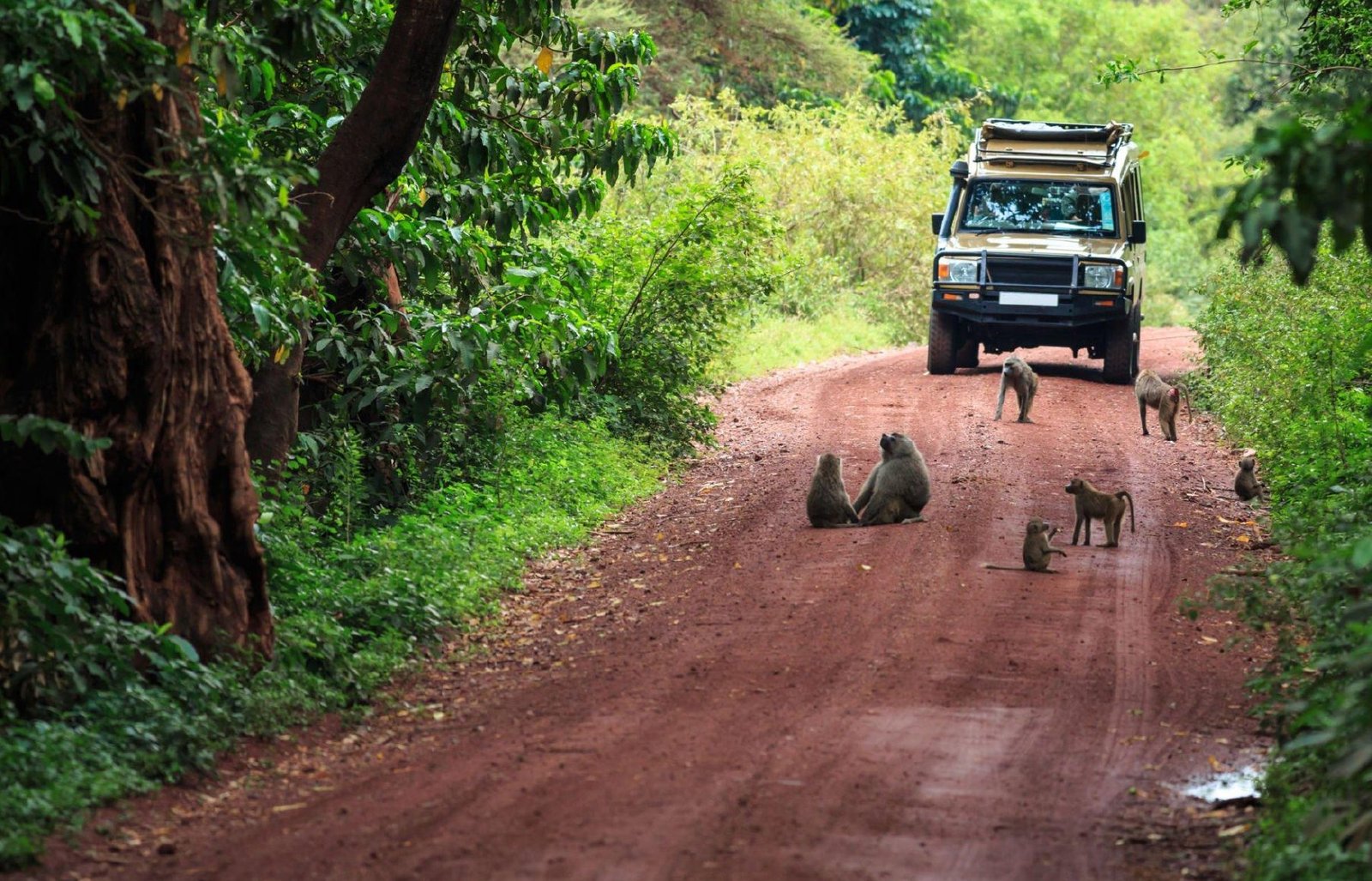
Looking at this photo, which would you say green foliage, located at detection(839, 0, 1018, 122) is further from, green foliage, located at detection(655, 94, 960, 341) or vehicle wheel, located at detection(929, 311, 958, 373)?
vehicle wheel, located at detection(929, 311, 958, 373)

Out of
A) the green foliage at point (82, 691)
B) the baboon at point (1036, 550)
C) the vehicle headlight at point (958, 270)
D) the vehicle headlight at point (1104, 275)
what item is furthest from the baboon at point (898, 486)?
the vehicle headlight at point (1104, 275)

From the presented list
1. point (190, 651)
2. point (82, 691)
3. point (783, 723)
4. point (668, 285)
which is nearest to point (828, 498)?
point (668, 285)

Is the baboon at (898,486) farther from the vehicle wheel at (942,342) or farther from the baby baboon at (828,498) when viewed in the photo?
the vehicle wheel at (942,342)

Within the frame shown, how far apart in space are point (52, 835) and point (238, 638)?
195cm

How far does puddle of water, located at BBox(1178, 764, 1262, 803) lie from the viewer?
6.71 meters

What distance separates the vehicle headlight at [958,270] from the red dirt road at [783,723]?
21.6ft

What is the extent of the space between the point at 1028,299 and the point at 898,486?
798 cm

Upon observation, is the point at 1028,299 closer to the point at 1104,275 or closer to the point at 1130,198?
the point at 1104,275

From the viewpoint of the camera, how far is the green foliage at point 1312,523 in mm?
5445

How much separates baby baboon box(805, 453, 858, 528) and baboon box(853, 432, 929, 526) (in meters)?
0.20

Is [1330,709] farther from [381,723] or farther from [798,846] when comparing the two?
[381,723]

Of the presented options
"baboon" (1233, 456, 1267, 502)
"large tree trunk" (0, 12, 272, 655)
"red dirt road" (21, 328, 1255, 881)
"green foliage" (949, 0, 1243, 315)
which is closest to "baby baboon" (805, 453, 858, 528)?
"red dirt road" (21, 328, 1255, 881)

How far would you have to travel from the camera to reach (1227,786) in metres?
6.88

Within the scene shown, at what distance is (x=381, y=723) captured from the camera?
796 cm
